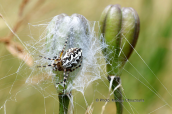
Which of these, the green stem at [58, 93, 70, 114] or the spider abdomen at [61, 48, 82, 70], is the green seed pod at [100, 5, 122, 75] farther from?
the green stem at [58, 93, 70, 114]

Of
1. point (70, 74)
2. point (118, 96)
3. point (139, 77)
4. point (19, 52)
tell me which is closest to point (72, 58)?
point (70, 74)

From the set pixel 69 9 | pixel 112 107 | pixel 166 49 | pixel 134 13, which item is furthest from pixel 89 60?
pixel 69 9

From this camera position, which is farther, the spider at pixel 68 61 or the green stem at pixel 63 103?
the spider at pixel 68 61

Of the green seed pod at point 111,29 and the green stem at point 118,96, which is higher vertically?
the green seed pod at point 111,29

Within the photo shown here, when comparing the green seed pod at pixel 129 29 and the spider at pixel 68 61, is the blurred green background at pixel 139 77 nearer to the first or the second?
the spider at pixel 68 61

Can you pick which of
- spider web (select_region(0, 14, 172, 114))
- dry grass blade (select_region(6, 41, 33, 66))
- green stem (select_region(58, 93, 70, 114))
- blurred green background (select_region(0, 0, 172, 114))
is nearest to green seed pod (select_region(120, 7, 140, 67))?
spider web (select_region(0, 14, 172, 114))

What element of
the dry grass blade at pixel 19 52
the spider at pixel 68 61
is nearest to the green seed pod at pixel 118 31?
the spider at pixel 68 61
